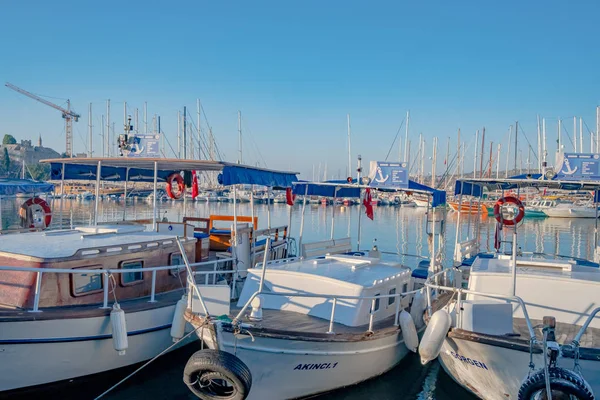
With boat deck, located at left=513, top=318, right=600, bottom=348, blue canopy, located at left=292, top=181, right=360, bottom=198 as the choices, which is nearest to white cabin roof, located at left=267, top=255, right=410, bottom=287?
boat deck, located at left=513, top=318, right=600, bottom=348

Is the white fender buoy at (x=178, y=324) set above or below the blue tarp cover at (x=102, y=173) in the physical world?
below

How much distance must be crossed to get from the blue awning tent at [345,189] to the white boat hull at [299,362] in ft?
18.8

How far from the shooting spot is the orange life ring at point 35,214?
16.4 meters

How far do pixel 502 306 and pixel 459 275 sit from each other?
5.66 meters

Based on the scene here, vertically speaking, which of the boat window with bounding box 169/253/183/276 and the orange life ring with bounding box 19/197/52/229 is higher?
the orange life ring with bounding box 19/197/52/229

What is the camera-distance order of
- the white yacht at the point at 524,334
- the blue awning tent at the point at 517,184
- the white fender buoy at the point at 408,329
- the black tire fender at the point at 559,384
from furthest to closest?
the blue awning tent at the point at 517,184 < the white fender buoy at the point at 408,329 < the white yacht at the point at 524,334 < the black tire fender at the point at 559,384

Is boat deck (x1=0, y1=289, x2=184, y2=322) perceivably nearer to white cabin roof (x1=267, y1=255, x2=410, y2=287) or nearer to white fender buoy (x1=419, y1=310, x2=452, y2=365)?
white cabin roof (x1=267, y1=255, x2=410, y2=287)

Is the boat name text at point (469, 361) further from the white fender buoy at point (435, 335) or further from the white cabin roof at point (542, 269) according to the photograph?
the white cabin roof at point (542, 269)

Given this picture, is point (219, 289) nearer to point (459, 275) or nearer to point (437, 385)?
point (437, 385)

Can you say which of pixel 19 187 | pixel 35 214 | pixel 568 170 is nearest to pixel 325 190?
pixel 568 170

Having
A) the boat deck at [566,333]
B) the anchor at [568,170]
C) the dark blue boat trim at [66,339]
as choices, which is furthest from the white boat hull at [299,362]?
the anchor at [568,170]

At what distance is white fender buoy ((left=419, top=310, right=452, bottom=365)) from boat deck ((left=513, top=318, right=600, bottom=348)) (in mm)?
1245

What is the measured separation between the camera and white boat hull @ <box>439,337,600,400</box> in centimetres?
776

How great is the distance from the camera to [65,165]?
14.3m
